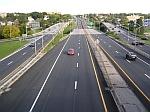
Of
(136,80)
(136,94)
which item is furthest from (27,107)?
(136,80)

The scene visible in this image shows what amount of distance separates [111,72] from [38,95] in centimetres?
1148

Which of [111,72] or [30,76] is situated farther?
[111,72]

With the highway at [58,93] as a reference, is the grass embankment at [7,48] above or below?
above

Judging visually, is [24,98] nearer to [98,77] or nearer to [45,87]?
[45,87]

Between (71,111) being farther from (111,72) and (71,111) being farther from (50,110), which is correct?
(111,72)

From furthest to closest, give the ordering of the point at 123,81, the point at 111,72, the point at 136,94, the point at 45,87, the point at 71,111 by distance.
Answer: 1. the point at 111,72
2. the point at 123,81
3. the point at 45,87
4. the point at 136,94
5. the point at 71,111

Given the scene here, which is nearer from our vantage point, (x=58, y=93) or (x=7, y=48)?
(x=58, y=93)

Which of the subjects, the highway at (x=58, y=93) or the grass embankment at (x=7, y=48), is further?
the grass embankment at (x=7, y=48)

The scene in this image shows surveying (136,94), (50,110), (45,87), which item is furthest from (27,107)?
(136,94)

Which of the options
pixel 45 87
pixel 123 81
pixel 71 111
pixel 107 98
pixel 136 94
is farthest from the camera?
pixel 123 81

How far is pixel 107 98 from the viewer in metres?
18.0

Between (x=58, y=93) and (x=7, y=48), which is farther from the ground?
(x=7, y=48)

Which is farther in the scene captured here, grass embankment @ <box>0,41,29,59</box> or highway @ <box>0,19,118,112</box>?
grass embankment @ <box>0,41,29,59</box>

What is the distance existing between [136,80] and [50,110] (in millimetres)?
11824
